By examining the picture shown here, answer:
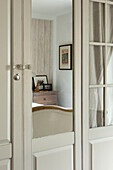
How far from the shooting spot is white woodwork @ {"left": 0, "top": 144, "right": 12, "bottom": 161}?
1.93 meters

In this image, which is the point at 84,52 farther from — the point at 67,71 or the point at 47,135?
the point at 47,135

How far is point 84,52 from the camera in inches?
91.5

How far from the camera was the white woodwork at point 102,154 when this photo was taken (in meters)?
2.43

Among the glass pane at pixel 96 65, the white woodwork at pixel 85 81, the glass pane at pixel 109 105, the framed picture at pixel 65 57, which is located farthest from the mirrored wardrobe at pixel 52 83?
the glass pane at pixel 109 105

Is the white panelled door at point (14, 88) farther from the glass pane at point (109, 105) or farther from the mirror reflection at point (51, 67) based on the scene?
the glass pane at point (109, 105)

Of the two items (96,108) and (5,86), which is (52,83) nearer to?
(5,86)

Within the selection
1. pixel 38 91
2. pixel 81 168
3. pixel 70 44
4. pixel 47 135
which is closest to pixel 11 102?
pixel 38 91

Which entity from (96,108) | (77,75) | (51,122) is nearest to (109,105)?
(96,108)

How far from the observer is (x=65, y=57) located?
2.22 m

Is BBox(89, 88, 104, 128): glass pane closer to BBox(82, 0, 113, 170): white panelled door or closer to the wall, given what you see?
BBox(82, 0, 113, 170): white panelled door

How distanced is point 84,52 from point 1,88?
2.48 feet

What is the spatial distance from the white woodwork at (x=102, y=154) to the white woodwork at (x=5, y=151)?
30.0 inches

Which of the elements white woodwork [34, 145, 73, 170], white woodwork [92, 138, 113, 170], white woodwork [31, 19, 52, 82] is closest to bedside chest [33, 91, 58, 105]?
white woodwork [31, 19, 52, 82]

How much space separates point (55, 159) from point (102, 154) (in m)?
0.48
